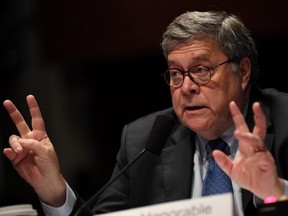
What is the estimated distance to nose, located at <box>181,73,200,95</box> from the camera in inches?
87.9

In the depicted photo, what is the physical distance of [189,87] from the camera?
2.23 meters

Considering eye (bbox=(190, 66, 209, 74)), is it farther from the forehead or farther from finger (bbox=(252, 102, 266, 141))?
finger (bbox=(252, 102, 266, 141))

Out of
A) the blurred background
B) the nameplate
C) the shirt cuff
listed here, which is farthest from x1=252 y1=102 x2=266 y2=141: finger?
the blurred background

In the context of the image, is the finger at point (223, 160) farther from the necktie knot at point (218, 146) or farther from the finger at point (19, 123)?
the finger at point (19, 123)

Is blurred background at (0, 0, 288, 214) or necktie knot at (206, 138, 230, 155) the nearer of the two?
necktie knot at (206, 138, 230, 155)

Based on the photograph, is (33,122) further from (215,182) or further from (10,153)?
(215,182)

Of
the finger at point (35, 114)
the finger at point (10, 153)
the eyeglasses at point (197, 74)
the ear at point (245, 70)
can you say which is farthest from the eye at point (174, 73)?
the finger at point (10, 153)

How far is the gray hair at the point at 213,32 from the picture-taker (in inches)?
89.6

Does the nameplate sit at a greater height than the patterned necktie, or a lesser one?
greater

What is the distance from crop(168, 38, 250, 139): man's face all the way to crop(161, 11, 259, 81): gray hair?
0.8 inches

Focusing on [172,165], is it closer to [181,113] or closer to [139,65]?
[181,113]

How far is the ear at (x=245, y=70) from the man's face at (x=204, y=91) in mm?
57

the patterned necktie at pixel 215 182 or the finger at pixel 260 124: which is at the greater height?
the finger at pixel 260 124

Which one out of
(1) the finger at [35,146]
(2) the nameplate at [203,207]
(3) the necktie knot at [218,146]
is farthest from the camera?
(3) the necktie knot at [218,146]
